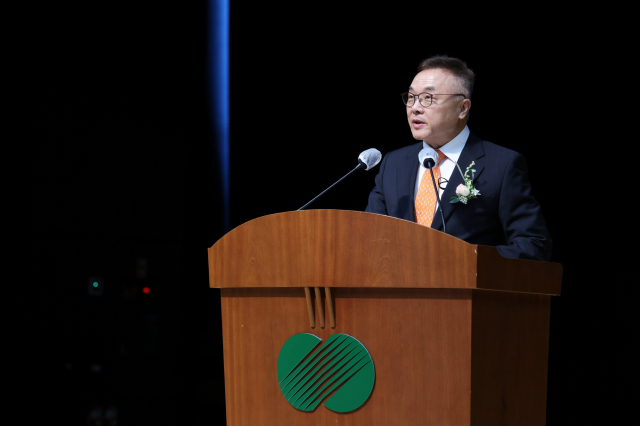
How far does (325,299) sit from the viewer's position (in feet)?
4.53

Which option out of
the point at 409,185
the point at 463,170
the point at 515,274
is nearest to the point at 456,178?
the point at 463,170

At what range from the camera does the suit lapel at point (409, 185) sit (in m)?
1.79

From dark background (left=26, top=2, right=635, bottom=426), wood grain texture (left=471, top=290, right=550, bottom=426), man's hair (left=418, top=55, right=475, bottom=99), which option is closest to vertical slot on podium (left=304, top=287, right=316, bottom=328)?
wood grain texture (left=471, top=290, right=550, bottom=426)

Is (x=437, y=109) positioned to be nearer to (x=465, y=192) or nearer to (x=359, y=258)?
(x=465, y=192)

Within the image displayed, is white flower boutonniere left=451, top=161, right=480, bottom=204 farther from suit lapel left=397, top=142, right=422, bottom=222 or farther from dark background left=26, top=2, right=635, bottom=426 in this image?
dark background left=26, top=2, right=635, bottom=426

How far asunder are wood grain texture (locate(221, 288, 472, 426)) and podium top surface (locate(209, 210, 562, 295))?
4cm

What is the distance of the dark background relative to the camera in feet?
9.84

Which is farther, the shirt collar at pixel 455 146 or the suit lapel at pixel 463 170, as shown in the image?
the shirt collar at pixel 455 146

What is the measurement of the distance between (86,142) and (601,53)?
286 centimetres

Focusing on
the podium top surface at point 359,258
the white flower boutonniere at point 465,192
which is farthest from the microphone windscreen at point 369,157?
the podium top surface at point 359,258

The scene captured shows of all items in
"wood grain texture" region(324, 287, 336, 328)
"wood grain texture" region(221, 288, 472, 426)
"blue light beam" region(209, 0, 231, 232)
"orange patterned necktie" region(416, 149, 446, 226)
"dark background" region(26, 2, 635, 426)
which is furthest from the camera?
"blue light beam" region(209, 0, 231, 232)

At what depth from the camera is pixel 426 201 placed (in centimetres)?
178

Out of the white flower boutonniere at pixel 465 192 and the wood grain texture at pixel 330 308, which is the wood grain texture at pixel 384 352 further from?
the white flower boutonniere at pixel 465 192

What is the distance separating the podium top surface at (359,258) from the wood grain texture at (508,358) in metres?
0.05
